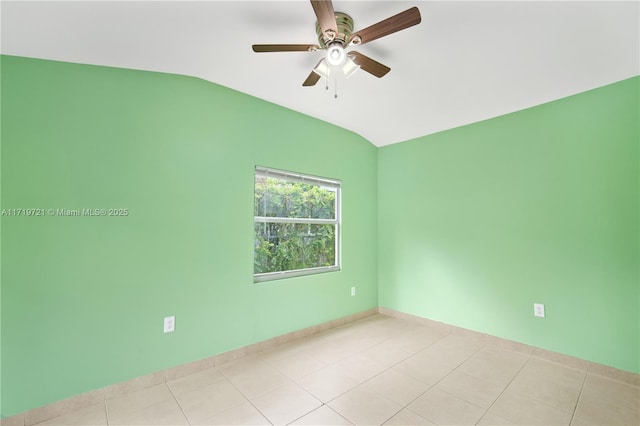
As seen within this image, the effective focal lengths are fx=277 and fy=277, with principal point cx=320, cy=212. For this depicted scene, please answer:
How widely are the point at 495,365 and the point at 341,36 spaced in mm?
2915

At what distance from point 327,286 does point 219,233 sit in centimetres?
145

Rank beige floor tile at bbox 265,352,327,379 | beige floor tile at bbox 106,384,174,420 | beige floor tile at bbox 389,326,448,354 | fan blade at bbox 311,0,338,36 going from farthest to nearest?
beige floor tile at bbox 389,326,448,354
beige floor tile at bbox 265,352,327,379
beige floor tile at bbox 106,384,174,420
fan blade at bbox 311,0,338,36

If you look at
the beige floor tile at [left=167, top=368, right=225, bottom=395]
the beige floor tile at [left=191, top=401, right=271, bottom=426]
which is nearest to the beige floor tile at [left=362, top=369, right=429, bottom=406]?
the beige floor tile at [left=191, top=401, right=271, bottom=426]

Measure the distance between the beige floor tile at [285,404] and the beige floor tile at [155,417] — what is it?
477 millimetres

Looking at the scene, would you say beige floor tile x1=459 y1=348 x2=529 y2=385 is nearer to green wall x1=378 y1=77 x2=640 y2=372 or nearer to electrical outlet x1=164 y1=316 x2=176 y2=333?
green wall x1=378 y1=77 x2=640 y2=372

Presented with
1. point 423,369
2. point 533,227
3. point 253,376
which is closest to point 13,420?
point 253,376

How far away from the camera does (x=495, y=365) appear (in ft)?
8.09

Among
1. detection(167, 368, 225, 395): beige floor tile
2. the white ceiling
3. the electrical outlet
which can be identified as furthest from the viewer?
the electrical outlet

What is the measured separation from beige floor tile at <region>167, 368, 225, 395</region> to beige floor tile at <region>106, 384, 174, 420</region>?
0.06 m

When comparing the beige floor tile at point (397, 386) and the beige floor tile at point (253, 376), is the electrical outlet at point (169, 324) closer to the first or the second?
the beige floor tile at point (253, 376)

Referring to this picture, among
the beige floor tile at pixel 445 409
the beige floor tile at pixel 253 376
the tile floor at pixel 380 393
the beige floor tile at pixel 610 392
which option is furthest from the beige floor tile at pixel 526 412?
the beige floor tile at pixel 253 376

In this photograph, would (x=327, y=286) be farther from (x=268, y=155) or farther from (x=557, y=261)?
(x=557, y=261)

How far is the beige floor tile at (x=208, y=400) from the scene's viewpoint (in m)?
1.82

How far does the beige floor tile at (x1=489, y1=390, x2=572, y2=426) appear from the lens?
5.75 ft
